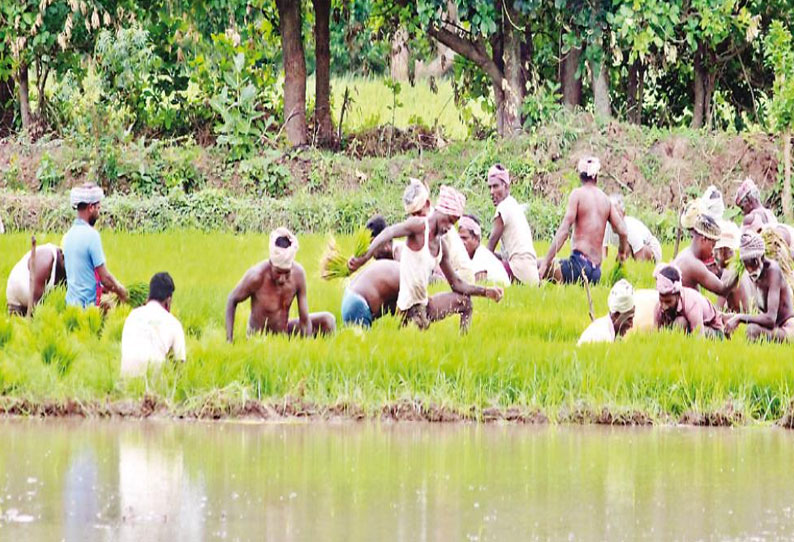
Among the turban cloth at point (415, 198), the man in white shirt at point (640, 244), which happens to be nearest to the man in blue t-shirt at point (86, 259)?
the turban cloth at point (415, 198)

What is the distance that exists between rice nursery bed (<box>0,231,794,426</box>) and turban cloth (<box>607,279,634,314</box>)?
24 centimetres

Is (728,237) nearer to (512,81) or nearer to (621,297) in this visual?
(621,297)

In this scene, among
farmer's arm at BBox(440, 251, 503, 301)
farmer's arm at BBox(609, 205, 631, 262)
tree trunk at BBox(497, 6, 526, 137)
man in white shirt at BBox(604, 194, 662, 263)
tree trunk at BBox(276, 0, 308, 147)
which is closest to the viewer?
farmer's arm at BBox(440, 251, 503, 301)

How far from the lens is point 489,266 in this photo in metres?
15.2

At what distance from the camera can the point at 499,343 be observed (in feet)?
39.7

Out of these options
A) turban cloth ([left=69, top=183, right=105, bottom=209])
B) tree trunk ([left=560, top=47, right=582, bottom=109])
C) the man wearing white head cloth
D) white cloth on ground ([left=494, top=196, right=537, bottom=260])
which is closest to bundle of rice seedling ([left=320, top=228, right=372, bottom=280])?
the man wearing white head cloth

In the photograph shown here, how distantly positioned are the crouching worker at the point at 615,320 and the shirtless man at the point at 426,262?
711 mm

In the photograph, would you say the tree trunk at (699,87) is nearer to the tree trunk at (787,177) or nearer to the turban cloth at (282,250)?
the tree trunk at (787,177)

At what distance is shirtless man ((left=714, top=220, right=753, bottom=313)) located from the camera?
13758mm

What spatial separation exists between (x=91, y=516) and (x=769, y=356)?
17.5ft

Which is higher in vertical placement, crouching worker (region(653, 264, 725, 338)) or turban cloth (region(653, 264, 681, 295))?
turban cloth (region(653, 264, 681, 295))

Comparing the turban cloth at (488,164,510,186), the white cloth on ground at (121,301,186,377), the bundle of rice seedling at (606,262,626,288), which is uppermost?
the turban cloth at (488,164,510,186)

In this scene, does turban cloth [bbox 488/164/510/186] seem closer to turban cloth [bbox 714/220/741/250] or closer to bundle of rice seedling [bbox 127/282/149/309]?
turban cloth [bbox 714/220/741/250]

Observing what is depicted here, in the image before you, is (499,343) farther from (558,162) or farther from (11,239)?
(558,162)
